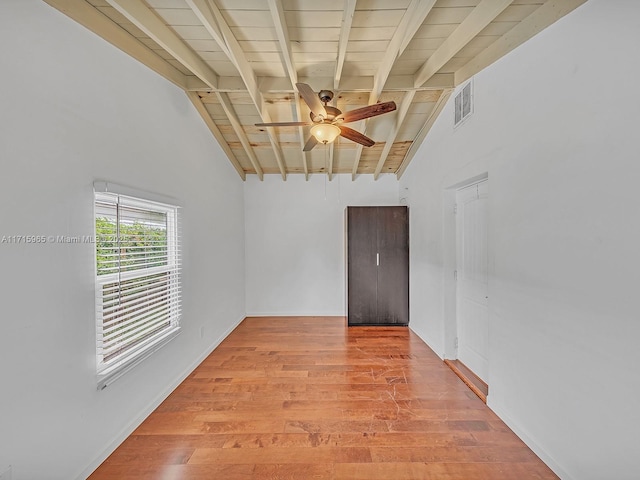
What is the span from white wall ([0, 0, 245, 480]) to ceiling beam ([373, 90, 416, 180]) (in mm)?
2411

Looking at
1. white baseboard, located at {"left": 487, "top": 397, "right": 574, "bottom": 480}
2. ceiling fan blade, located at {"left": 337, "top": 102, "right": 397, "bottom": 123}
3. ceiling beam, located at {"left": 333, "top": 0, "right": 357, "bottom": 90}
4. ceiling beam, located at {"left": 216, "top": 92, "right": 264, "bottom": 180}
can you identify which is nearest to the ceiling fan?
ceiling fan blade, located at {"left": 337, "top": 102, "right": 397, "bottom": 123}

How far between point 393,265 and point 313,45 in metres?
3.05

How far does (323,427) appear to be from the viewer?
198 cm

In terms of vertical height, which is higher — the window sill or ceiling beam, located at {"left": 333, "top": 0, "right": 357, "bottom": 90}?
ceiling beam, located at {"left": 333, "top": 0, "right": 357, "bottom": 90}

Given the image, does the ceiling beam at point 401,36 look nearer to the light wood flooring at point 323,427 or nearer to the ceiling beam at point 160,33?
the ceiling beam at point 160,33

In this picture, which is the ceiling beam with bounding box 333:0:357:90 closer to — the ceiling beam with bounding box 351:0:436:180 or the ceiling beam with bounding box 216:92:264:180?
the ceiling beam with bounding box 351:0:436:180

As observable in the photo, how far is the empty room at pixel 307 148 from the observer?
127 cm

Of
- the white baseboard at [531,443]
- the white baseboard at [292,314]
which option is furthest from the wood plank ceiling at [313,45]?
the white baseboard at [292,314]

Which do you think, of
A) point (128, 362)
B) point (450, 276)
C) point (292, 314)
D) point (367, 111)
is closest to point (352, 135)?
point (367, 111)

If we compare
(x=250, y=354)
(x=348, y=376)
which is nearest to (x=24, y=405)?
(x=250, y=354)

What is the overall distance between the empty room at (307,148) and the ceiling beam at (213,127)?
33 mm

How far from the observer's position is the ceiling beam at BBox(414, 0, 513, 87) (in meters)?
1.70

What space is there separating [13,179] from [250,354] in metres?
2.67

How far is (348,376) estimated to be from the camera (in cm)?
268
